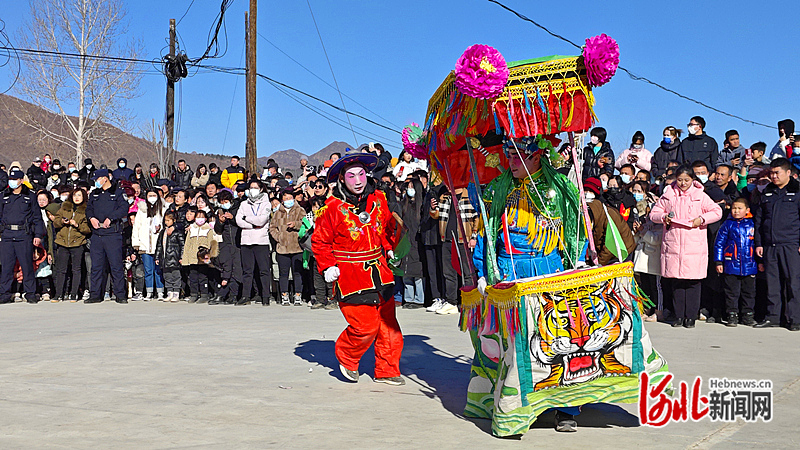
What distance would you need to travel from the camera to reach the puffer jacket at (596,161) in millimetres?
14133

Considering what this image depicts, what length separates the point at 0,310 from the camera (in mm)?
13352

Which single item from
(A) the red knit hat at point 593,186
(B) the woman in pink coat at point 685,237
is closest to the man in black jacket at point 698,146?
(B) the woman in pink coat at point 685,237

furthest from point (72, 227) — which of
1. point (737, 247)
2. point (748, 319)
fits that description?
point (748, 319)

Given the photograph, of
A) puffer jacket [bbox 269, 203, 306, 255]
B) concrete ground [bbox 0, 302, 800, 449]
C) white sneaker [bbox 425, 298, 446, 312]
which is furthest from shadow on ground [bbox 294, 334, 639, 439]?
puffer jacket [bbox 269, 203, 306, 255]


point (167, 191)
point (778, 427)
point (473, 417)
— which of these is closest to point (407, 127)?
point (473, 417)

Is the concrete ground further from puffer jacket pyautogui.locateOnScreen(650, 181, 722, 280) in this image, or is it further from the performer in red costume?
puffer jacket pyautogui.locateOnScreen(650, 181, 722, 280)

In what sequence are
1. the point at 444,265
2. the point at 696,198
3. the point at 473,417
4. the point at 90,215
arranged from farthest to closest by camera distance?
the point at 90,215 < the point at 444,265 < the point at 696,198 < the point at 473,417

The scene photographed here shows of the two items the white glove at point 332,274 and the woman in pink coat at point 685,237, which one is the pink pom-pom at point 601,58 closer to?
the white glove at point 332,274

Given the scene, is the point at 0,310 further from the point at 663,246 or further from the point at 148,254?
the point at 663,246

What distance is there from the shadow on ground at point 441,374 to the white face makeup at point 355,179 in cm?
178

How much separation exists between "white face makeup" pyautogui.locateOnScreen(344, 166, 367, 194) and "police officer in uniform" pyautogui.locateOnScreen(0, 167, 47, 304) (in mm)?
9306

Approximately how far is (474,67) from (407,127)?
4.93ft

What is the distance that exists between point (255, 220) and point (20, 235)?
176 inches

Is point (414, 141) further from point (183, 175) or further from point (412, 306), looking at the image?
point (183, 175)
